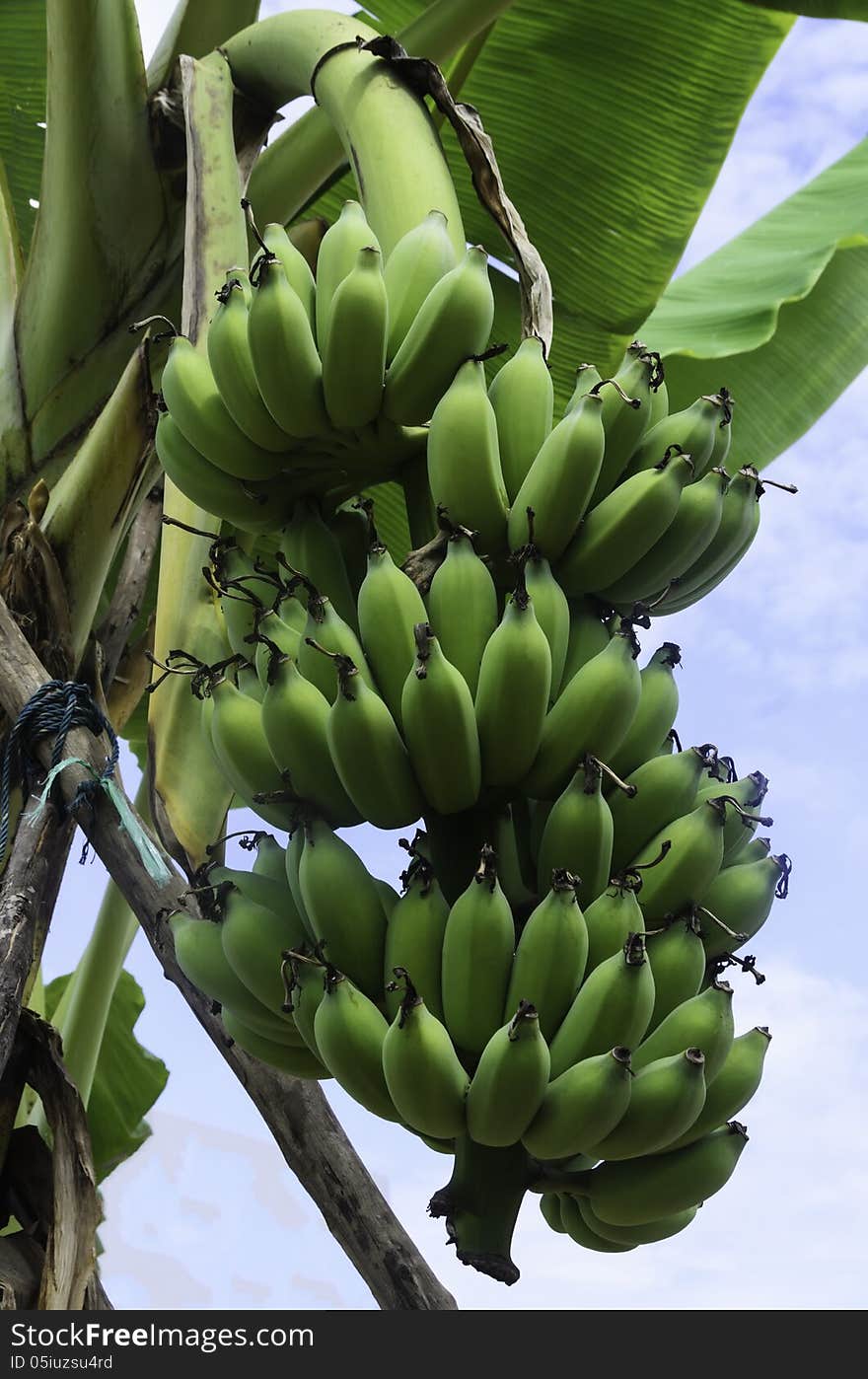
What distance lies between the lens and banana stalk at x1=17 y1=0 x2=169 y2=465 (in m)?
1.48

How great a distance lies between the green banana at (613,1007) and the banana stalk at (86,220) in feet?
3.28

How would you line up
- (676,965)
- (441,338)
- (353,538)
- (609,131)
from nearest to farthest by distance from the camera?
1. (676,965)
2. (441,338)
3. (353,538)
4. (609,131)

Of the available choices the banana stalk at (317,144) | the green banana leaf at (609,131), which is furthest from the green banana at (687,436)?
the green banana leaf at (609,131)

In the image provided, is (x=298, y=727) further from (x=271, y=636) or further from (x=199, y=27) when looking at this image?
(x=199, y=27)

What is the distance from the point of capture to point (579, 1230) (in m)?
0.93

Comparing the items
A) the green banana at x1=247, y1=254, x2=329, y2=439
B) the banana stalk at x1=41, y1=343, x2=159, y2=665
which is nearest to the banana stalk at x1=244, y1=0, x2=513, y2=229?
the banana stalk at x1=41, y1=343, x2=159, y2=665

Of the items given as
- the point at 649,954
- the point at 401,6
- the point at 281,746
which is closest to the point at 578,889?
the point at 649,954

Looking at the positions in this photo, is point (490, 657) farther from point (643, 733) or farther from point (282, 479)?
point (282, 479)

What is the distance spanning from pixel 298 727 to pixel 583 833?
0.65ft

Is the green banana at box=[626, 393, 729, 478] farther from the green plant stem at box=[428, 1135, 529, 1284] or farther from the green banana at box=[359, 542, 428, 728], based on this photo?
the green plant stem at box=[428, 1135, 529, 1284]

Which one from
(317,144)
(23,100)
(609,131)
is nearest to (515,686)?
(317,144)

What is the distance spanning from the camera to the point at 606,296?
7.14ft

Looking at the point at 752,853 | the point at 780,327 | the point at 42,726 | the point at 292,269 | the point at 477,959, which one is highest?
the point at 780,327

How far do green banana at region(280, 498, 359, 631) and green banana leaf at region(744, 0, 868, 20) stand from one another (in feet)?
3.88
